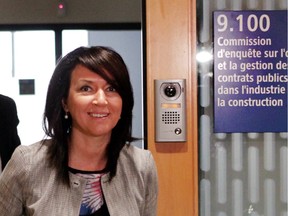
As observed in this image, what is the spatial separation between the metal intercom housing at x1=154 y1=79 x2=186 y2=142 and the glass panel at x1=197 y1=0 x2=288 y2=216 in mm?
102

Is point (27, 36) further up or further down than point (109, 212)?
further up

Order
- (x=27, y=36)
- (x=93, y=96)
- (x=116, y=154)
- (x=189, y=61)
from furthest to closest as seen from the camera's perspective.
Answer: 1. (x=27, y=36)
2. (x=189, y=61)
3. (x=116, y=154)
4. (x=93, y=96)

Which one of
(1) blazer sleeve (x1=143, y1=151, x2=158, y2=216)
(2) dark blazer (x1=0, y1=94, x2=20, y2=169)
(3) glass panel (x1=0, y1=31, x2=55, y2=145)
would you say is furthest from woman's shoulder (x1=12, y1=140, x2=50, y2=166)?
(3) glass panel (x1=0, y1=31, x2=55, y2=145)

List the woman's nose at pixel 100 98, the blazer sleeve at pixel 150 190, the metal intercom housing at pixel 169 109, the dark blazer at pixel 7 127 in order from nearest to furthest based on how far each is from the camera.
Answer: the woman's nose at pixel 100 98
the blazer sleeve at pixel 150 190
the metal intercom housing at pixel 169 109
the dark blazer at pixel 7 127

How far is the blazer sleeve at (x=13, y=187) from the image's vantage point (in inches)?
45.0

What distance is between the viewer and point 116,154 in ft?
4.16

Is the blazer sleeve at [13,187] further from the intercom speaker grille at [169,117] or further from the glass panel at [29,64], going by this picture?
the glass panel at [29,64]

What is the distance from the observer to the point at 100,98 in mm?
1119

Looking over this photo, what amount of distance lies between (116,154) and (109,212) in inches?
7.3

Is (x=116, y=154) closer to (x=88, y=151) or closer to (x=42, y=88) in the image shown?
(x=88, y=151)

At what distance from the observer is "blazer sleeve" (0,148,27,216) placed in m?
1.14

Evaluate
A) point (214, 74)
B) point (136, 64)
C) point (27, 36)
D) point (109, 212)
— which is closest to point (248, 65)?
point (214, 74)

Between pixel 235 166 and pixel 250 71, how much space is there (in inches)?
16.5

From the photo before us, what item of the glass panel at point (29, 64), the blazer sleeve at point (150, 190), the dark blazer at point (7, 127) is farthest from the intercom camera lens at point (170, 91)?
the glass panel at point (29, 64)
